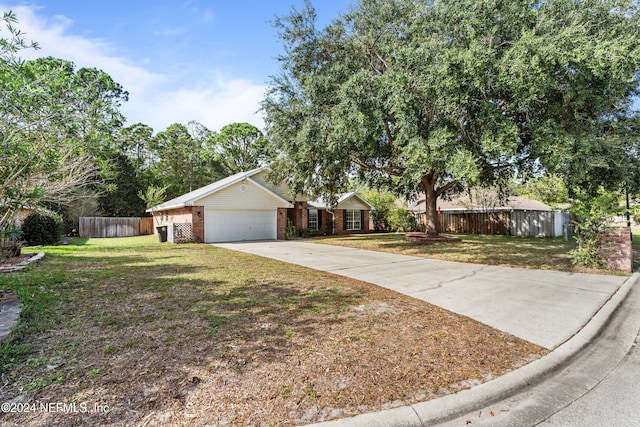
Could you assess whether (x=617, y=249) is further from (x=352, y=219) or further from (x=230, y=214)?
(x=352, y=219)

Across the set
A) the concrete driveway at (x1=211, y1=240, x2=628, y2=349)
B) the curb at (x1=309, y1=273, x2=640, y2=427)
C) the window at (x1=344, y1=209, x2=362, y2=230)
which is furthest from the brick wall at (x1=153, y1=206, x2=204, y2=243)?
the curb at (x1=309, y1=273, x2=640, y2=427)

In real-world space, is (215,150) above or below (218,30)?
above

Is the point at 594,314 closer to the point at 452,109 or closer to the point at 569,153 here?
the point at 569,153

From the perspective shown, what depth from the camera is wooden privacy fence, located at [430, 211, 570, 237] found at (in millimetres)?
20625

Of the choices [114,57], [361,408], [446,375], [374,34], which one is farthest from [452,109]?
[114,57]

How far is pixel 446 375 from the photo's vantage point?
2.98 metres

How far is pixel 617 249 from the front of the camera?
8.36 metres

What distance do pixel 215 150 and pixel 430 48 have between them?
33.9m

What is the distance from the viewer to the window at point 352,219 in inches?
986

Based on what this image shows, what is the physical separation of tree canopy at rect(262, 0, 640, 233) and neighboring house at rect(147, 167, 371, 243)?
6613mm

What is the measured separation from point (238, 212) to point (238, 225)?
781 mm

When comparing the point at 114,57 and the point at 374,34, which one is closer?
the point at 114,57

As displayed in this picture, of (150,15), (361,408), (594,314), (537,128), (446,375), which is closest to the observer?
(361,408)

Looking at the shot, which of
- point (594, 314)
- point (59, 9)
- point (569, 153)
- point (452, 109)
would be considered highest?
point (59, 9)
